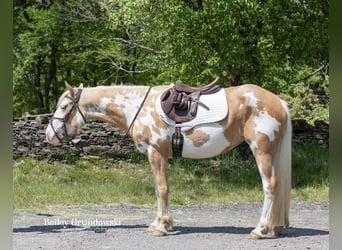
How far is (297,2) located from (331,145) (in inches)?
161

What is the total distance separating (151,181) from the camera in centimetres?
531

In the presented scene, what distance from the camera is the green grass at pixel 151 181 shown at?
517 centimetres

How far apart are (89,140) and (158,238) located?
2377mm

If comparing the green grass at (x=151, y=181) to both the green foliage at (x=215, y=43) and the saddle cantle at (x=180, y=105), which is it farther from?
the saddle cantle at (x=180, y=105)

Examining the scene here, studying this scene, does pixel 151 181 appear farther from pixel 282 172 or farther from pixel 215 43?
pixel 282 172

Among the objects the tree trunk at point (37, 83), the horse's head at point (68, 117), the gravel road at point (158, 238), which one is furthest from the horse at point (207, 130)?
the tree trunk at point (37, 83)

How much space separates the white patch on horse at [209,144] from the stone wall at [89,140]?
1944 millimetres

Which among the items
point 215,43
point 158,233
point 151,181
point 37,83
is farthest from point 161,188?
point 37,83

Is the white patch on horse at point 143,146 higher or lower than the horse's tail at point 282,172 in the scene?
higher

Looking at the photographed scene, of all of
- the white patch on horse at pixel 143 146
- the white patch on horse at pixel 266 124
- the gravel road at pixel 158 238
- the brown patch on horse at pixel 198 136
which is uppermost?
the white patch on horse at pixel 266 124

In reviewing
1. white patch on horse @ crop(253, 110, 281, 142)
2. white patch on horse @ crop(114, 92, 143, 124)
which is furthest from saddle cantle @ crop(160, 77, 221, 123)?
white patch on horse @ crop(253, 110, 281, 142)

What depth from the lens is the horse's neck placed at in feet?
13.5

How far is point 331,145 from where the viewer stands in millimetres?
1821

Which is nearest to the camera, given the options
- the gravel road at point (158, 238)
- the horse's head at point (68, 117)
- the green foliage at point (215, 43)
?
the gravel road at point (158, 238)
